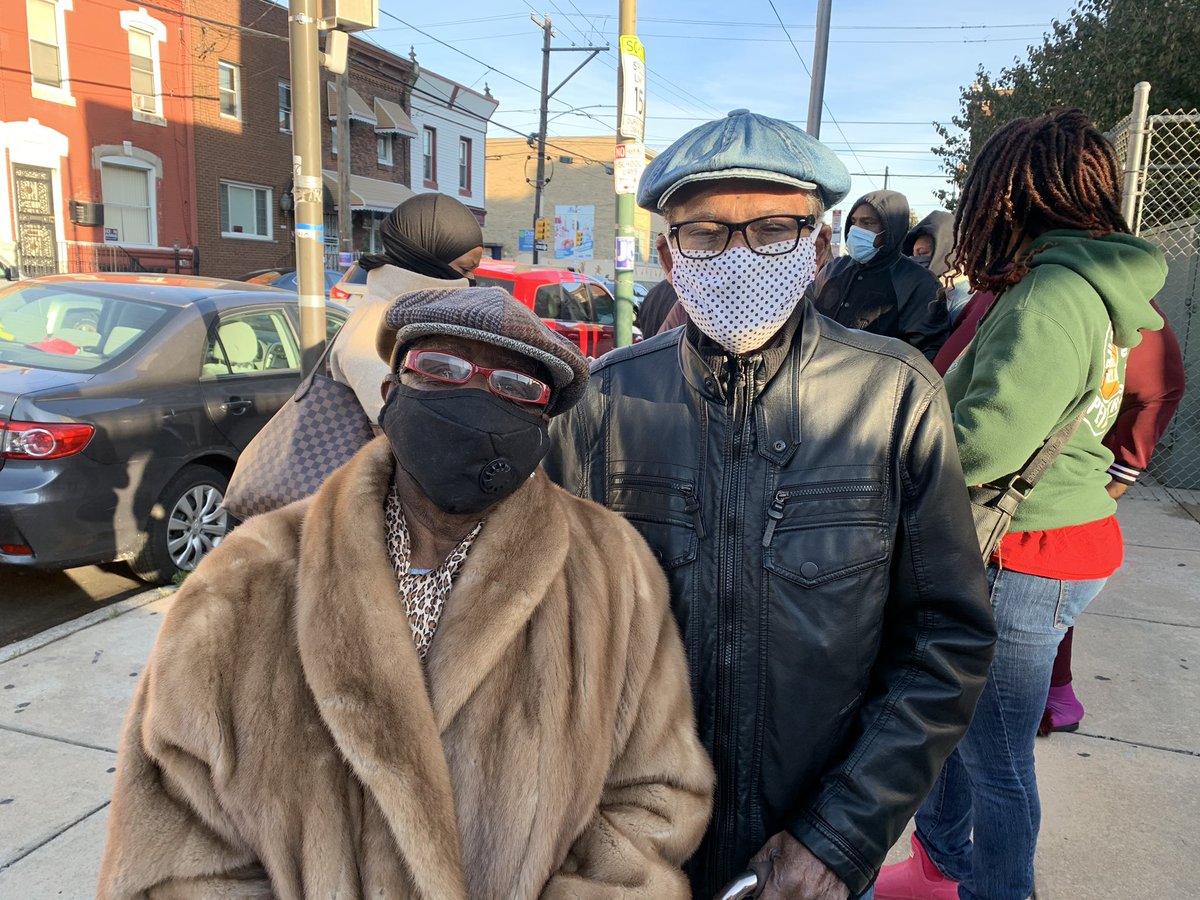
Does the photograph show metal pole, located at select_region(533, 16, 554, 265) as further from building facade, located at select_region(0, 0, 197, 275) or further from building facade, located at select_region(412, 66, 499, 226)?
building facade, located at select_region(0, 0, 197, 275)

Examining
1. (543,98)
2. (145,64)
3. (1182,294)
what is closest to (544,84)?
(543,98)

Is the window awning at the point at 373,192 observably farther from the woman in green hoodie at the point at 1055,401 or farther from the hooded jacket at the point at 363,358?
the woman in green hoodie at the point at 1055,401

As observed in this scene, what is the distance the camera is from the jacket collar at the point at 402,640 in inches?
56.3

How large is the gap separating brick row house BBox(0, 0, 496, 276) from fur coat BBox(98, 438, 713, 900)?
23454 millimetres

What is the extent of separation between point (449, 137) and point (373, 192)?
665cm

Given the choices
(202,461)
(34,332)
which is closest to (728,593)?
(202,461)

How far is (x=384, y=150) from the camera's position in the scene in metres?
33.0

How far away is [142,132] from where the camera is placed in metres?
24.0

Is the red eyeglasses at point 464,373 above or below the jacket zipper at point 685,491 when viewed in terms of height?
above

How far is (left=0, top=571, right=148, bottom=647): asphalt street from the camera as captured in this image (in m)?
4.95

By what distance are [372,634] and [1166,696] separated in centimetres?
417

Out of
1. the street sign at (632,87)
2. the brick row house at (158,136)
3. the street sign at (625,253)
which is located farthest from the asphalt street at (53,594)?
the brick row house at (158,136)

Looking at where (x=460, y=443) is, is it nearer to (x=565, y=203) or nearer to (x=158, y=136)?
(x=158, y=136)

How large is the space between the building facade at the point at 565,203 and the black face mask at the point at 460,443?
49875mm
